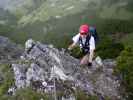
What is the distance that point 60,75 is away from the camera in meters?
21.6

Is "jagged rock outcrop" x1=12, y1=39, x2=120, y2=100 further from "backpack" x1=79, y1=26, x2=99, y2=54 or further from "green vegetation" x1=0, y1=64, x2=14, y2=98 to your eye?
"backpack" x1=79, y1=26, x2=99, y2=54


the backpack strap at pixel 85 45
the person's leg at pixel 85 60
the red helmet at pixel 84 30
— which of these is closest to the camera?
the red helmet at pixel 84 30

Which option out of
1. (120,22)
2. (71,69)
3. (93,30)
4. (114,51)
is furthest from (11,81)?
(120,22)

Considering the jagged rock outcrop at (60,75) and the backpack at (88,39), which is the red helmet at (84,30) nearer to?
the backpack at (88,39)

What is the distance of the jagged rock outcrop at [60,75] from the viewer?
68.0ft

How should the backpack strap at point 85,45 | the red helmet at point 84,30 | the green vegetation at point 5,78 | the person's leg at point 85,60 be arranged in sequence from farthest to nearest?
1. the person's leg at point 85,60
2. the backpack strap at point 85,45
3. the green vegetation at point 5,78
4. the red helmet at point 84,30

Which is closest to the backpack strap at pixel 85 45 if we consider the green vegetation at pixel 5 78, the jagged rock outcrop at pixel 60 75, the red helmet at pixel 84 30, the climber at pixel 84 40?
the climber at pixel 84 40

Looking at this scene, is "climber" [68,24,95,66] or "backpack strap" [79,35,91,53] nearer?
"climber" [68,24,95,66]

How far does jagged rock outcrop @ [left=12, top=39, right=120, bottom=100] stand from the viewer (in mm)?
20733

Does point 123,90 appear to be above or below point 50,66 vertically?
below

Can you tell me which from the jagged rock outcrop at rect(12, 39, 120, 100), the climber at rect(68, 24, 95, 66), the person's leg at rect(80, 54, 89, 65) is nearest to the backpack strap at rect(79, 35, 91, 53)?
the climber at rect(68, 24, 95, 66)

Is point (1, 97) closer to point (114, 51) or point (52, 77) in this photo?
point (52, 77)

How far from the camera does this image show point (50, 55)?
80.1ft

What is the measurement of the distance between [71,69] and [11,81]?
15.7ft
